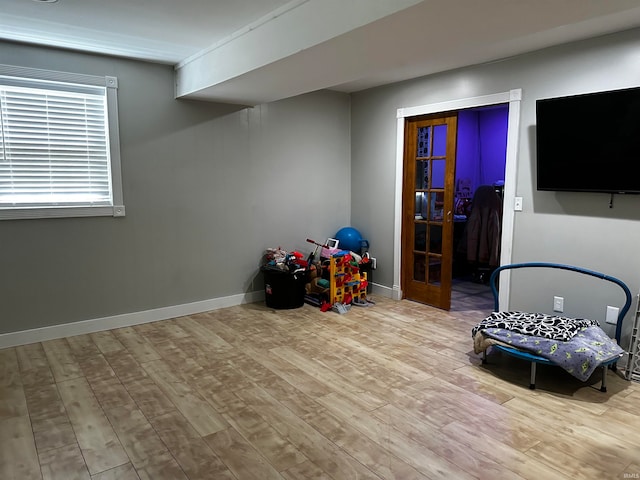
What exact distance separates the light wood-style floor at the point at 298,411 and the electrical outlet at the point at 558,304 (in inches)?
28.2

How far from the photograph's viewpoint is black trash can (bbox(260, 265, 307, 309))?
4.76m

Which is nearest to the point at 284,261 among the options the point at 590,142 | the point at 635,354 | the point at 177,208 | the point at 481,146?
the point at 177,208

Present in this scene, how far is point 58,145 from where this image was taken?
12.6 feet

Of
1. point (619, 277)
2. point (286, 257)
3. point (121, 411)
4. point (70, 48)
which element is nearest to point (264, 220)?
point (286, 257)

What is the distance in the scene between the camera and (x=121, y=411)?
2.74 metres

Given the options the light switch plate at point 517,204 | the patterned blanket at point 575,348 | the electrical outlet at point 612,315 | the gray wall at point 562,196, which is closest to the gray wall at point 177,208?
the gray wall at point 562,196

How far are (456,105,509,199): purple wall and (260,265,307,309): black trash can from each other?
3.08 metres

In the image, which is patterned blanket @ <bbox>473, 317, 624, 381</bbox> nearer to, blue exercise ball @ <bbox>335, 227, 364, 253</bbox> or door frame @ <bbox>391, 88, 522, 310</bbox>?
door frame @ <bbox>391, 88, 522, 310</bbox>

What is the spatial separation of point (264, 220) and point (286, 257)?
52 centimetres

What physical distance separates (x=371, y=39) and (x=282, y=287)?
9.51 ft

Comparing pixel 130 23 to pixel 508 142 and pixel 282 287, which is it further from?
pixel 508 142

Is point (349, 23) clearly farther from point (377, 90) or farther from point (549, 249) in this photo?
point (377, 90)

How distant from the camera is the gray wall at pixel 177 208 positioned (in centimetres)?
381

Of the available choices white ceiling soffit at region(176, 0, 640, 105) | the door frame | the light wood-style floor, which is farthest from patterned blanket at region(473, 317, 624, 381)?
white ceiling soffit at region(176, 0, 640, 105)
